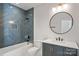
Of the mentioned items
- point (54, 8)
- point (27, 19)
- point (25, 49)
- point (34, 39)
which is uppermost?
point (54, 8)

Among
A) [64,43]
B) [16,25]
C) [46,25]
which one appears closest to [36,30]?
[46,25]

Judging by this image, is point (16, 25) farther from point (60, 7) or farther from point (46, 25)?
point (60, 7)

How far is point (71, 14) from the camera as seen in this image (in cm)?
118

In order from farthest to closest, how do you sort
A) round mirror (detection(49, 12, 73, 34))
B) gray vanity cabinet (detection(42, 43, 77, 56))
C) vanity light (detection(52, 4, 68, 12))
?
round mirror (detection(49, 12, 73, 34)) < gray vanity cabinet (detection(42, 43, 77, 56)) < vanity light (detection(52, 4, 68, 12))

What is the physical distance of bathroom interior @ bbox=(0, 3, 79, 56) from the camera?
3.82ft

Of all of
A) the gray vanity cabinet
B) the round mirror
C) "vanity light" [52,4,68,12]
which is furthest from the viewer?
the round mirror

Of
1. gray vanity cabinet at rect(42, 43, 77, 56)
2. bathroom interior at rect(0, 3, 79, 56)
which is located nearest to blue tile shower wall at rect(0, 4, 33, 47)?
bathroom interior at rect(0, 3, 79, 56)

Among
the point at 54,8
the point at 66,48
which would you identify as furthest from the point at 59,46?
the point at 54,8

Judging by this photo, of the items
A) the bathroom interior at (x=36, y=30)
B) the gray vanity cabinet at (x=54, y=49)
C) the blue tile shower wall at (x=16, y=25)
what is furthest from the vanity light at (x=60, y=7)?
the gray vanity cabinet at (x=54, y=49)

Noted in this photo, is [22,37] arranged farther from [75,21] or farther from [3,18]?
[75,21]

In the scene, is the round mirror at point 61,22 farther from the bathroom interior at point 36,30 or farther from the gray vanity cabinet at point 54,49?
the gray vanity cabinet at point 54,49

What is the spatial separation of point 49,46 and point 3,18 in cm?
66

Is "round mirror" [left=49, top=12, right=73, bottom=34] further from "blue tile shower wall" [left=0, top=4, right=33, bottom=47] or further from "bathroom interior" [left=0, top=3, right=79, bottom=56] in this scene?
"blue tile shower wall" [left=0, top=4, right=33, bottom=47]

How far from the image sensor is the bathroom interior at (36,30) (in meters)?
1.16
